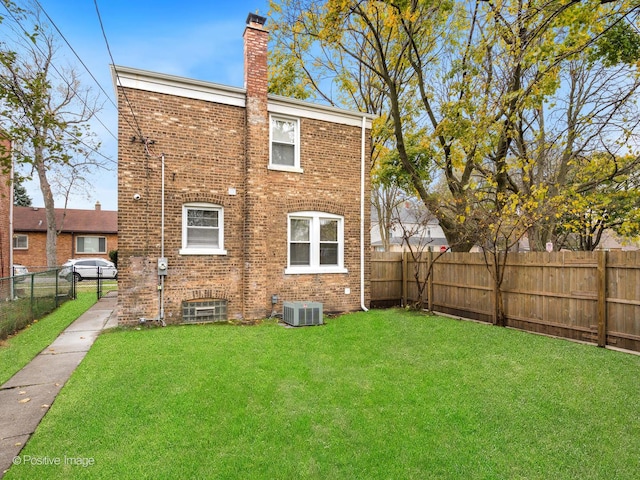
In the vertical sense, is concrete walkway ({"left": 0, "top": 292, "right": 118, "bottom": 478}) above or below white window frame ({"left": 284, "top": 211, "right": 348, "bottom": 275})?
below

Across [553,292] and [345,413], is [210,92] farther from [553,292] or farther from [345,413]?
[553,292]

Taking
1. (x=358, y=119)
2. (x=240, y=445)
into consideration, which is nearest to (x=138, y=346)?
(x=240, y=445)

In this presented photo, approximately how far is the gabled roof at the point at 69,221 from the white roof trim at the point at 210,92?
22056mm

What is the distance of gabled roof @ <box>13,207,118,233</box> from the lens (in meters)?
26.3

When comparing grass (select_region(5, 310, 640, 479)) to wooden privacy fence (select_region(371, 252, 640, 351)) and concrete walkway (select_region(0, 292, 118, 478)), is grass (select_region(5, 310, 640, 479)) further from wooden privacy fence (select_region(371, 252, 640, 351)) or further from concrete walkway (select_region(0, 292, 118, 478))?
wooden privacy fence (select_region(371, 252, 640, 351))

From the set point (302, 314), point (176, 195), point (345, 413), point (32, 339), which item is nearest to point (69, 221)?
point (32, 339)

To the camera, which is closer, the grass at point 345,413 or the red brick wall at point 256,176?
the grass at point 345,413

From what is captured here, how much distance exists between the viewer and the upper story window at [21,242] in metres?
26.1

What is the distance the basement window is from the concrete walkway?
5.54 ft

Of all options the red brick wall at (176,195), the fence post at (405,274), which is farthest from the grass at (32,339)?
the fence post at (405,274)

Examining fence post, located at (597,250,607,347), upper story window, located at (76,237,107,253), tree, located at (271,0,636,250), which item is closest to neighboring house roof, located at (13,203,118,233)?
upper story window, located at (76,237,107,253)

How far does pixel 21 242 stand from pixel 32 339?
2447 cm

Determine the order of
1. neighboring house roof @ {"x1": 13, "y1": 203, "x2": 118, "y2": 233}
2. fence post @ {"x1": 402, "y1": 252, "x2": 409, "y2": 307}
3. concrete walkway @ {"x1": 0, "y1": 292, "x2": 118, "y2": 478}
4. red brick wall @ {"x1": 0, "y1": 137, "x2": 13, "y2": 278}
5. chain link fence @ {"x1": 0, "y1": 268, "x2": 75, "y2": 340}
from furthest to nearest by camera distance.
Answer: neighboring house roof @ {"x1": 13, "y1": 203, "x2": 118, "y2": 233} < red brick wall @ {"x1": 0, "y1": 137, "x2": 13, "y2": 278} < fence post @ {"x1": 402, "y1": 252, "x2": 409, "y2": 307} < chain link fence @ {"x1": 0, "y1": 268, "x2": 75, "y2": 340} < concrete walkway @ {"x1": 0, "y1": 292, "x2": 118, "y2": 478}

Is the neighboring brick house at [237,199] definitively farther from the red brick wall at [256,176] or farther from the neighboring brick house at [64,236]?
the neighboring brick house at [64,236]
